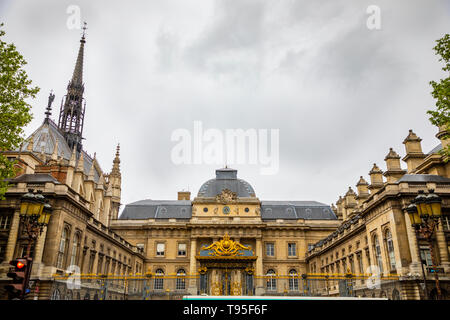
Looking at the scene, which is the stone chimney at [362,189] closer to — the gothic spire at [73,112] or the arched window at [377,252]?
the arched window at [377,252]

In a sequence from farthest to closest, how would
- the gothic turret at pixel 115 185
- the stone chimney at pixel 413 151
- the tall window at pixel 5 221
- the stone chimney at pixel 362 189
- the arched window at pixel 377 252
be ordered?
the gothic turret at pixel 115 185, the stone chimney at pixel 362 189, the stone chimney at pixel 413 151, the arched window at pixel 377 252, the tall window at pixel 5 221

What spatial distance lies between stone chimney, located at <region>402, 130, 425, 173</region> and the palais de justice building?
10 cm

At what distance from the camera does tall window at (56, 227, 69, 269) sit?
25788 mm

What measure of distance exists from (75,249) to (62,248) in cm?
219

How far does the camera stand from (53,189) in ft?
84.1

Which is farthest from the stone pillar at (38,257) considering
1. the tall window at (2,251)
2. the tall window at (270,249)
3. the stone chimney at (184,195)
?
the stone chimney at (184,195)

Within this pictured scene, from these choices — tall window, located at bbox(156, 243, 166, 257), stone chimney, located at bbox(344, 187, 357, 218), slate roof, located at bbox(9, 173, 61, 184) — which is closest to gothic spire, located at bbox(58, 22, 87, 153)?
tall window, located at bbox(156, 243, 166, 257)

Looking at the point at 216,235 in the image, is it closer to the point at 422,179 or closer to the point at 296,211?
the point at 296,211

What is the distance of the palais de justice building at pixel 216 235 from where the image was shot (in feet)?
77.2

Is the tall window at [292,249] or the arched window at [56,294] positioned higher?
the tall window at [292,249]

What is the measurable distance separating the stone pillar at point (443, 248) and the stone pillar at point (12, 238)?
30348 millimetres

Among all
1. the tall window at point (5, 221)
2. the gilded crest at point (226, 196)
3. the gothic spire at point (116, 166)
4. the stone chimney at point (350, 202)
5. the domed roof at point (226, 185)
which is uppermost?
the gothic spire at point (116, 166)

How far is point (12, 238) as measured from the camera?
2488cm
